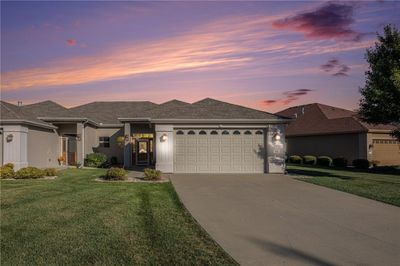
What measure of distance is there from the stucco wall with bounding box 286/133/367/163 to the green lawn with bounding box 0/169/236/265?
2122 centimetres

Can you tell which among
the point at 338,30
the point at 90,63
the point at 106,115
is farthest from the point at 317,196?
the point at 106,115

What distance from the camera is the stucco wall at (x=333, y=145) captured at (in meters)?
28.0

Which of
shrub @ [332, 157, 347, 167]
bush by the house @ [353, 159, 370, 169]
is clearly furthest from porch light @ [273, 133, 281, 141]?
shrub @ [332, 157, 347, 167]

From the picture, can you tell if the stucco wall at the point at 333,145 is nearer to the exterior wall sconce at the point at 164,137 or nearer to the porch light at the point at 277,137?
the porch light at the point at 277,137

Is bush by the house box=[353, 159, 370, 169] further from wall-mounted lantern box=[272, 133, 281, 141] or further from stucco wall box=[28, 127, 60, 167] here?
stucco wall box=[28, 127, 60, 167]

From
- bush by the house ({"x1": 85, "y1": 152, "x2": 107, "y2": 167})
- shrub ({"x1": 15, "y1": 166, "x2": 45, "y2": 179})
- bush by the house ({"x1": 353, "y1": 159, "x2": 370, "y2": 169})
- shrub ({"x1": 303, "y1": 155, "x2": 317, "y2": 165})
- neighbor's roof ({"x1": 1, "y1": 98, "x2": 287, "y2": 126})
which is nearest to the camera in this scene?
shrub ({"x1": 15, "y1": 166, "x2": 45, "y2": 179})

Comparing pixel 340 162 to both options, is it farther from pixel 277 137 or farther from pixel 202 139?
pixel 202 139

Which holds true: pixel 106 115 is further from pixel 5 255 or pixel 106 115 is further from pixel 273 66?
pixel 5 255

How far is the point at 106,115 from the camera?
29.3 m

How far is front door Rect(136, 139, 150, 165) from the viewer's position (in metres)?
26.7

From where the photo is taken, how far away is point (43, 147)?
72.7ft

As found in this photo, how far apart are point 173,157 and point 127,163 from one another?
227 inches

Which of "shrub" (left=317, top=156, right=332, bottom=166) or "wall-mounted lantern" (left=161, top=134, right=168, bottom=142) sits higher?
"wall-mounted lantern" (left=161, top=134, right=168, bottom=142)

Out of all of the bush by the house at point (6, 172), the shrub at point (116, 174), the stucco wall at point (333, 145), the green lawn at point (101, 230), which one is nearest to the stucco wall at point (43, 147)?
the bush by the house at point (6, 172)
